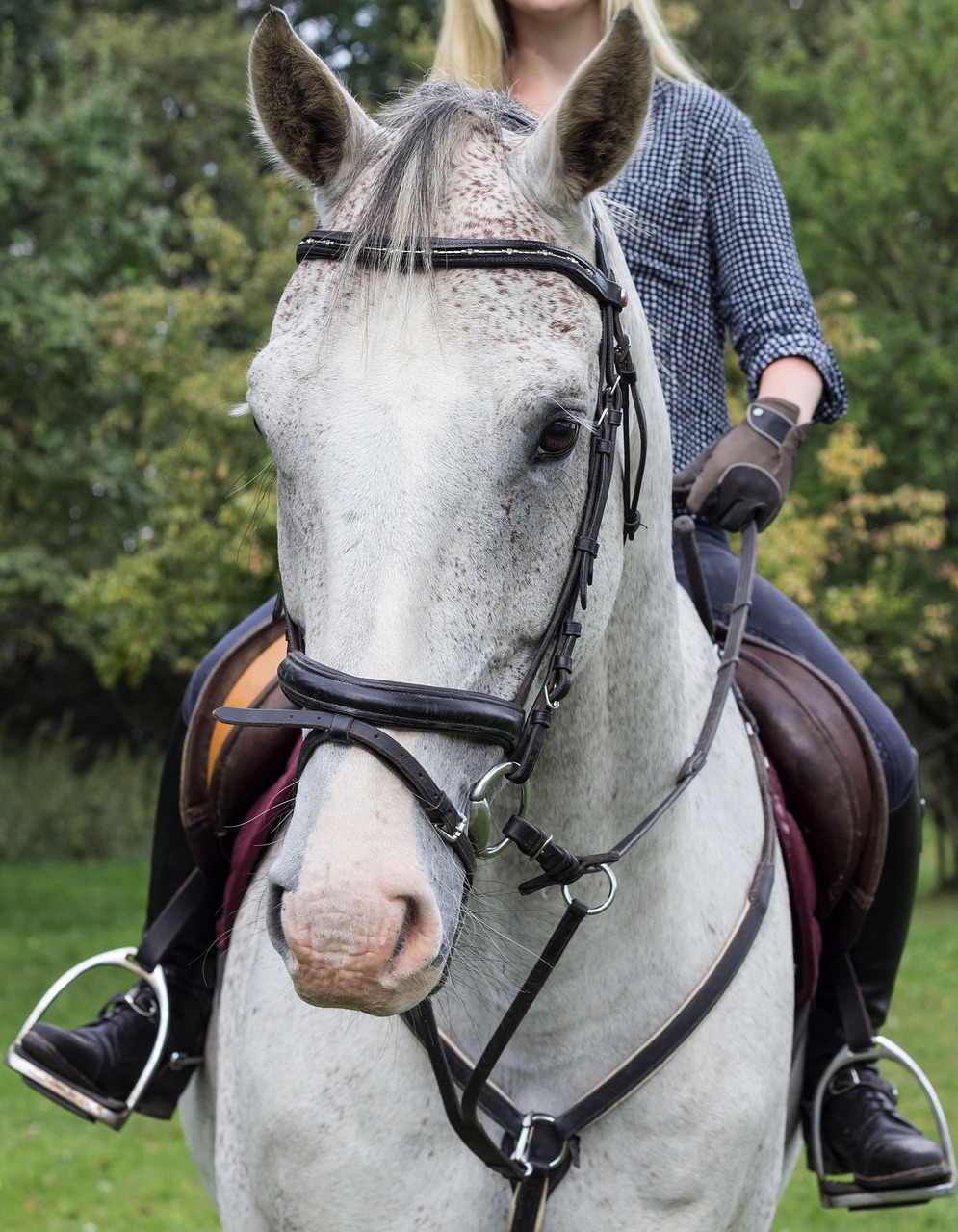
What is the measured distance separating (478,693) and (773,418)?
1449mm

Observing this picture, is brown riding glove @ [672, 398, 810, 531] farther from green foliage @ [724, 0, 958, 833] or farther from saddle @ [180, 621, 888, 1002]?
green foliage @ [724, 0, 958, 833]

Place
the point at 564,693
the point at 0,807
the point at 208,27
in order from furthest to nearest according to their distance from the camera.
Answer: the point at 208,27
the point at 0,807
the point at 564,693

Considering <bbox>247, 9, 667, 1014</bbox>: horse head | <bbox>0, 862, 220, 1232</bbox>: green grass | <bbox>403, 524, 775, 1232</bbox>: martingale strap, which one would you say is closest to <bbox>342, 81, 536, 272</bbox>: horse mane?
<bbox>247, 9, 667, 1014</bbox>: horse head

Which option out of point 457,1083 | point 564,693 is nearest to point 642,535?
point 564,693

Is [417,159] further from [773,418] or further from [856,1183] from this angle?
[856,1183]

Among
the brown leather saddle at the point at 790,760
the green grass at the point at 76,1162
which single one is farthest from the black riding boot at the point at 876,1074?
the green grass at the point at 76,1162

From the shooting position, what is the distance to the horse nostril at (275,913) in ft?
5.89

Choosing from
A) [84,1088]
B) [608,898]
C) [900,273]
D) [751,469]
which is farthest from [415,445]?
[900,273]

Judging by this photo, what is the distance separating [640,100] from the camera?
216 cm

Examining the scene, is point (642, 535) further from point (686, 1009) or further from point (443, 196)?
point (686, 1009)

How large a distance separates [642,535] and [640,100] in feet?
2.39

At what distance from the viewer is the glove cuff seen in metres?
3.06

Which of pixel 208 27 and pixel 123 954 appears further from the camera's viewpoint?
pixel 208 27

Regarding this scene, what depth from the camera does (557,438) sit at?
2037 mm
